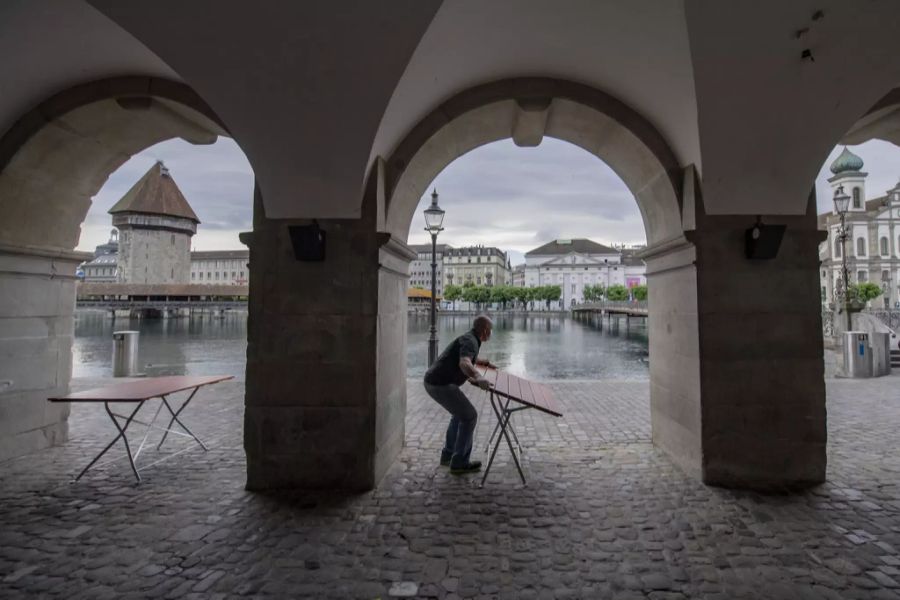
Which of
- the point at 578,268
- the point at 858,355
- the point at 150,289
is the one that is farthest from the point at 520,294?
the point at 858,355

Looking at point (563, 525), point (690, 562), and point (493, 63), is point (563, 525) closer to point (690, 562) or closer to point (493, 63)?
point (690, 562)

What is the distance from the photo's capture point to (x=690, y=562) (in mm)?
3148

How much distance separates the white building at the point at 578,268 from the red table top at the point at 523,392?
11275cm

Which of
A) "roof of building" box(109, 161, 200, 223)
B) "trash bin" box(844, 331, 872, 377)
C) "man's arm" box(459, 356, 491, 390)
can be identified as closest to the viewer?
"man's arm" box(459, 356, 491, 390)

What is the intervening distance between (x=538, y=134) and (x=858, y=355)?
11.9 metres

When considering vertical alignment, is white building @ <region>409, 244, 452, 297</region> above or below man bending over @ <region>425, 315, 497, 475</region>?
above

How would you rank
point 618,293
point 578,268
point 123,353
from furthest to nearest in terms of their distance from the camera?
point 578,268 < point 618,293 < point 123,353

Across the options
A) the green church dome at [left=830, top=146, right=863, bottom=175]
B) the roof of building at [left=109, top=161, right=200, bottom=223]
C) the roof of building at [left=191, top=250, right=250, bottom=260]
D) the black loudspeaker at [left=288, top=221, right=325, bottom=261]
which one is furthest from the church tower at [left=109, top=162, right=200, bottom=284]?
the green church dome at [left=830, top=146, right=863, bottom=175]

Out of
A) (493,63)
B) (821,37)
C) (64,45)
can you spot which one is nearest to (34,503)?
(64,45)

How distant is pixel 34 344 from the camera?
18.2 ft

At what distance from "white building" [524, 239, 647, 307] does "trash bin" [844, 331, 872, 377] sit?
340 ft

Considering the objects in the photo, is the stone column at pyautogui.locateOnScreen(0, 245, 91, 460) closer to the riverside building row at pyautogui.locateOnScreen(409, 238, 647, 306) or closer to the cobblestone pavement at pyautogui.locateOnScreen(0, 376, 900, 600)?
the cobblestone pavement at pyautogui.locateOnScreen(0, 376, 900, 600)

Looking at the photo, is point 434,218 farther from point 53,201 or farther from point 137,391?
point 137,391

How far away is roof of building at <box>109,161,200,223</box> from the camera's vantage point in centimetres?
5697
